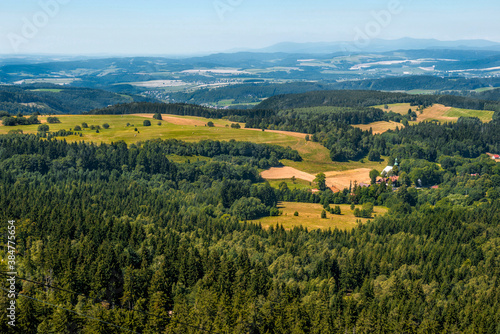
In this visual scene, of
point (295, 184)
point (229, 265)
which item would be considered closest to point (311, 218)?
point (295, 184)

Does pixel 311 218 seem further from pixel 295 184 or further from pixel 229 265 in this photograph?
pixel 229 265

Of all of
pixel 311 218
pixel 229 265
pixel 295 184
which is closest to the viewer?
pixel 229 265

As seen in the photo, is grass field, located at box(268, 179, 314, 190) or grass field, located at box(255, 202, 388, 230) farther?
grass field, located at box(268, 179, 314, 190)

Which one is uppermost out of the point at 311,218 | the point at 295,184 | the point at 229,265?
the point at 229,265

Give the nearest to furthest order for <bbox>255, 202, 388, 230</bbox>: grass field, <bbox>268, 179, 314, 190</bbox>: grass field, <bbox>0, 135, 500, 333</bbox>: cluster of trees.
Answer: <bbox>0, 135, 500, 333</bbox>: cluster of trees
<bbox>255, 202, 388, 230</bbox>: grass field
<bbox>268, 179, 314, 190</bbox>: grass field

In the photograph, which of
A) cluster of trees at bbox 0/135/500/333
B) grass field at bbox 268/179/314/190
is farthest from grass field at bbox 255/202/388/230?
grass field at bbox 268/179/314/190

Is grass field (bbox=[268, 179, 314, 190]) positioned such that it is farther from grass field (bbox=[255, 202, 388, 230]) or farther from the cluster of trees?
the cluster of trees
